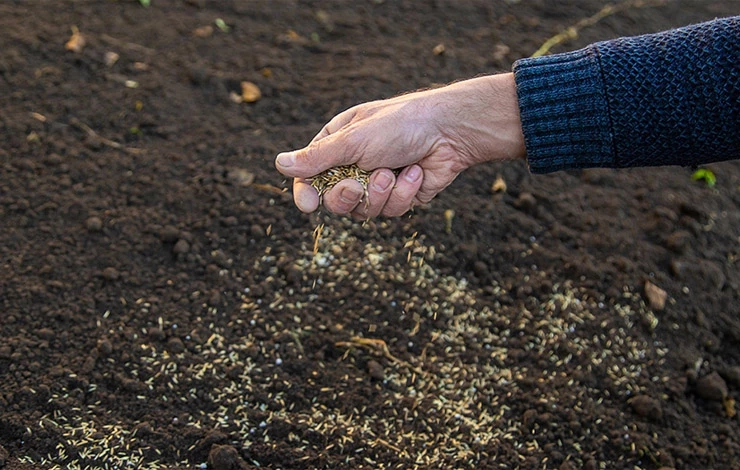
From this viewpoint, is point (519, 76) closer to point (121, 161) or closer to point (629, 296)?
point (629, 296)

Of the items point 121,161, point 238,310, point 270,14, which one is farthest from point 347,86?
point 238,310

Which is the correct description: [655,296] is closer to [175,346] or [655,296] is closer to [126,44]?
[175,346]

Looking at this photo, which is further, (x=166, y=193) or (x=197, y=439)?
(x=166, y=193)

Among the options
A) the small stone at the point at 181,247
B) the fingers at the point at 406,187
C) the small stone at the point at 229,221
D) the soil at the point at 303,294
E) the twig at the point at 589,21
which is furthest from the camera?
the twig at the point at 589,21

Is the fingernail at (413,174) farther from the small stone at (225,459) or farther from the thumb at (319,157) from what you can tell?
the small stone at (225,459)

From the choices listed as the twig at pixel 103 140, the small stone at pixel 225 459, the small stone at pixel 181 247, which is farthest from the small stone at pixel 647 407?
the twig at pixel 103 140
